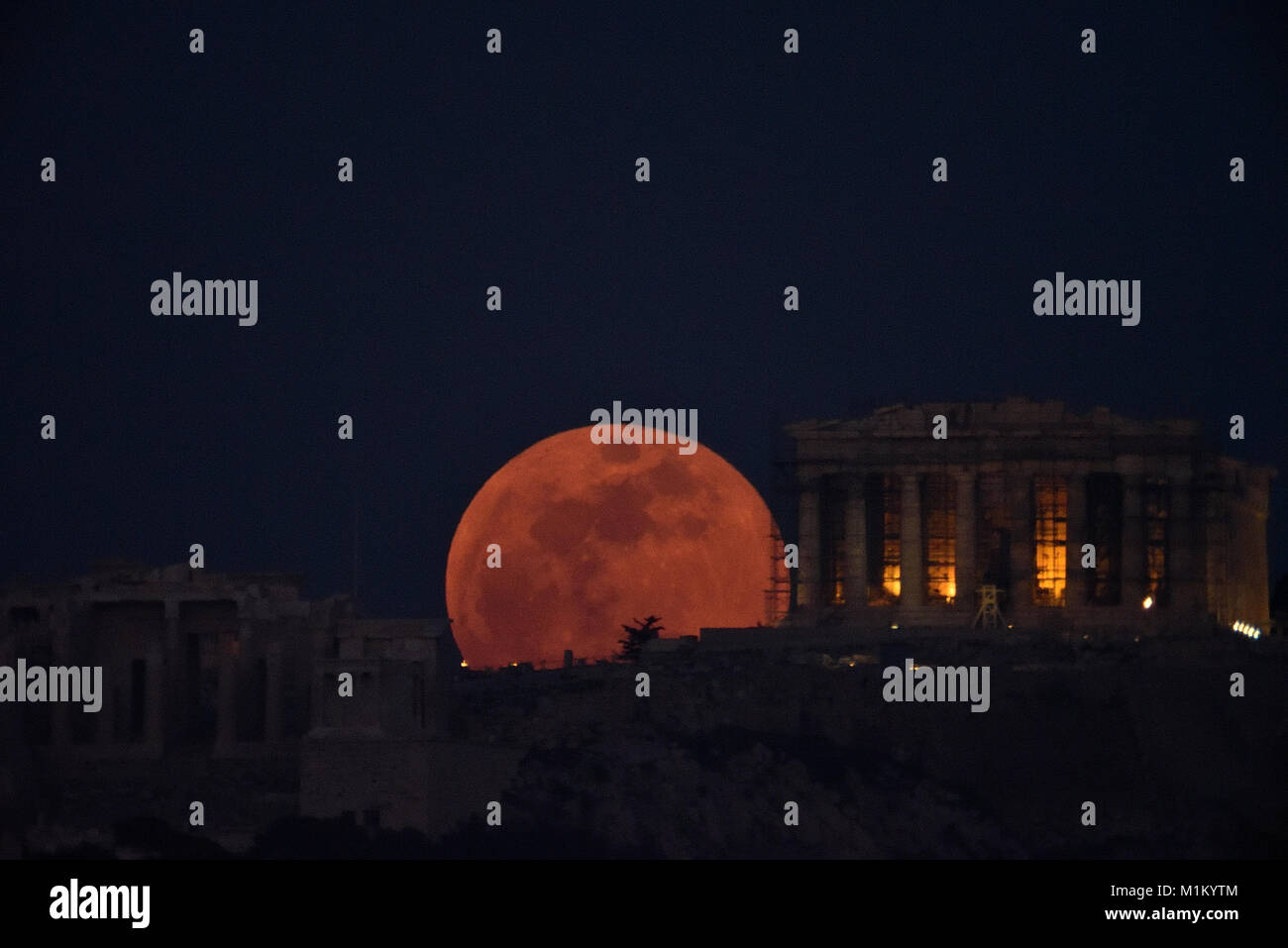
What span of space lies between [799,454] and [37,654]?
116 feet

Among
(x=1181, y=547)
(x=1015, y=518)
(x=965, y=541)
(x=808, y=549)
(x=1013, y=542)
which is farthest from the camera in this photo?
(x=808, y=549)

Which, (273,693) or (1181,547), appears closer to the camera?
(273,693)

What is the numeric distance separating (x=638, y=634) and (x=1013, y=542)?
1494 cm

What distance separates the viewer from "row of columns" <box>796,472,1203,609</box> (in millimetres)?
145000

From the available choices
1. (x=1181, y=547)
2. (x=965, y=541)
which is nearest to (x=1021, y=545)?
(x=965, y=541)

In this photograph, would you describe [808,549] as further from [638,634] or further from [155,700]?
[155,700]

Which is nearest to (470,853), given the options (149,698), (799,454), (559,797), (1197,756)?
(559,797)

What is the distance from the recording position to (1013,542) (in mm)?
146375

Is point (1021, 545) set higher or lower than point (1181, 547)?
higher

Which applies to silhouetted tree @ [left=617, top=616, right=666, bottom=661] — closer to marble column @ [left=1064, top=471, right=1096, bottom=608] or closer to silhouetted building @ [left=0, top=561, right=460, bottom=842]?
silhouetted building @ [left=0, top=561, right=460, bottom=842]

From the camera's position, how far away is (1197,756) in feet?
420

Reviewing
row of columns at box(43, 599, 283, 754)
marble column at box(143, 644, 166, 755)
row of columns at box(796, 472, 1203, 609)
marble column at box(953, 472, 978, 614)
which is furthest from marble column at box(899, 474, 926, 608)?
marble column at box(143, 644, 166, 755)
